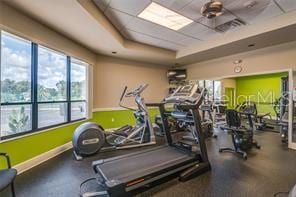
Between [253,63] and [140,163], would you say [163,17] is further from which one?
[253,63]

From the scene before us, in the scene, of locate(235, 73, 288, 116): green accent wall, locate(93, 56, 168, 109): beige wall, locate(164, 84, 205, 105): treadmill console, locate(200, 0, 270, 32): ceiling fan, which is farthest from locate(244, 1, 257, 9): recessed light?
locate(235, 73, 288, 116): green accent wall

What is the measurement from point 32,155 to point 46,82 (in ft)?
4.70

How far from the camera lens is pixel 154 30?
401 cm

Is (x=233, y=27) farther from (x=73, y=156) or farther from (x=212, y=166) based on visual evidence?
(x=73, y=156)

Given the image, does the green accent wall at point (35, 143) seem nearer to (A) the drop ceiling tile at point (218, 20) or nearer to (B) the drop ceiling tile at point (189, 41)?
(B) the drop ceiling tile at point (189, 41)

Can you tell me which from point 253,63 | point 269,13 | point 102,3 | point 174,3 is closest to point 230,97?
point 253,63

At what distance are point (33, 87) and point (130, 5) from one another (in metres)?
2.28

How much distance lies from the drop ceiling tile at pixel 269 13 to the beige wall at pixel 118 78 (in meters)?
3.94

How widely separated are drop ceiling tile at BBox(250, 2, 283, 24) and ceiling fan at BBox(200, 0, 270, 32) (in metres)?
0.09

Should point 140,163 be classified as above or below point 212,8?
below

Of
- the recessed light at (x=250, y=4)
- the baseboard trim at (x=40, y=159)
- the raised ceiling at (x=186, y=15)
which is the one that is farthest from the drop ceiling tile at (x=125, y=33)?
the baseboard trim at (x=40, y=159)

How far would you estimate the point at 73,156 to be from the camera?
3.58m

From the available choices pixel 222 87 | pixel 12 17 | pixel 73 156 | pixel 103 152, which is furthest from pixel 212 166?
pixel 222 87

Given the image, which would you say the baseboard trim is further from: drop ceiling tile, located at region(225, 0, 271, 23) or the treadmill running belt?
drop ceiling tile, located at region(225, 0, 271, 23)
